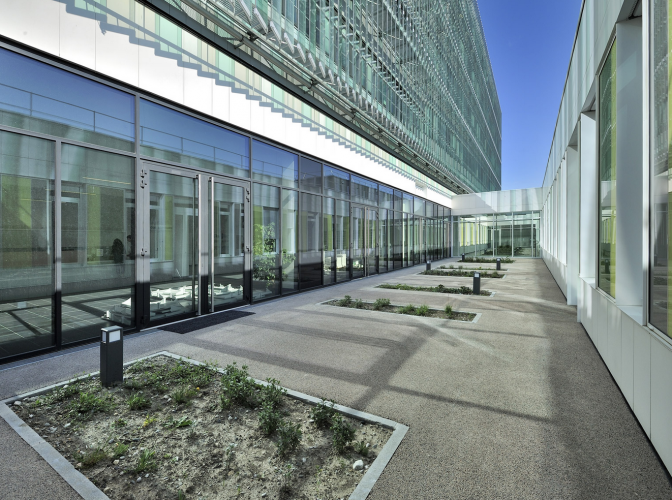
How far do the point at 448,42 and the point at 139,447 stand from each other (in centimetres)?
3743

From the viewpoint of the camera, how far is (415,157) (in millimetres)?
23547

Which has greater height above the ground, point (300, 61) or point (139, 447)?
point (300, 61)

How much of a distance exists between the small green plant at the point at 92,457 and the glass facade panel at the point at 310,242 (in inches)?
389

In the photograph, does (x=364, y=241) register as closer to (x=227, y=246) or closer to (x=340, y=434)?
(x=227, y=246)

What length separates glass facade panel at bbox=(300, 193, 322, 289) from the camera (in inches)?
516

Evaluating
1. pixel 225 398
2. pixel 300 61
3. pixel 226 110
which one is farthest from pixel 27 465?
pixel 300 61

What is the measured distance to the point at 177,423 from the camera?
12.6 ft

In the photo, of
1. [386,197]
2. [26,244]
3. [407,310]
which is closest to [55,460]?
[26,244]

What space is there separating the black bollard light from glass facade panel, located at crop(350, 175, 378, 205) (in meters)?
12.6

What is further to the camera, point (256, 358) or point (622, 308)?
point (256, 358)

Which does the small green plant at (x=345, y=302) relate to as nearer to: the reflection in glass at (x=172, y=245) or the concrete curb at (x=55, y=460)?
the reflection in glass at (x=172, y=245)

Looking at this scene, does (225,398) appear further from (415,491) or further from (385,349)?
(385,349)

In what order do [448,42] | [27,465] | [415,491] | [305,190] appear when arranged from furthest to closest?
[448,42], [305,190], [27,465], [415,491]

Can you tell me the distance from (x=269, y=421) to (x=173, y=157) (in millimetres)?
6812
